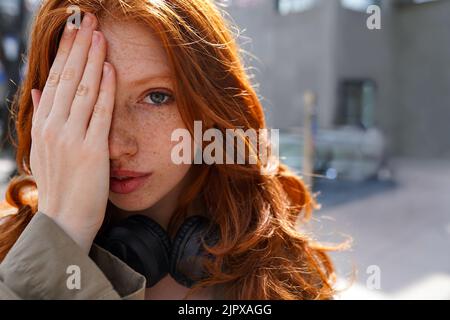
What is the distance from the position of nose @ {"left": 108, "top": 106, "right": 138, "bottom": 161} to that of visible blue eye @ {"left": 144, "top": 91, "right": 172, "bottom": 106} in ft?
0.22

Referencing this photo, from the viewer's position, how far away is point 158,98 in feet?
2.80

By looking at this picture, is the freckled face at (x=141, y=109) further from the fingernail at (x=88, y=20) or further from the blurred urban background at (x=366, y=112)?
the blurred urban background at (x=366, y=112)

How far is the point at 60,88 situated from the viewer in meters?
0.73

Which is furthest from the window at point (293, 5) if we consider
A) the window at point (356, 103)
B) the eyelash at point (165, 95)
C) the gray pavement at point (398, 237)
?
the eyelash at point (165, 95)

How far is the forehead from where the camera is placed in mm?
795

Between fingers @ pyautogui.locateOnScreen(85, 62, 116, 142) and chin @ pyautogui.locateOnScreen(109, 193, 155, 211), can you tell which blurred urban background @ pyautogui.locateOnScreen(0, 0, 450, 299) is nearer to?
chin @ pyautogui.locateOnScreen(109, 193, 155, 211)

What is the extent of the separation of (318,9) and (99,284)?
10165 millimetres

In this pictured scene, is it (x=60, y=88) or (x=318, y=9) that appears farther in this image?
(x=318, y=9)

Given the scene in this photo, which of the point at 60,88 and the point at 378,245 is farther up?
the point at 60,88

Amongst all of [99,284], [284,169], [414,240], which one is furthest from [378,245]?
[99,284]

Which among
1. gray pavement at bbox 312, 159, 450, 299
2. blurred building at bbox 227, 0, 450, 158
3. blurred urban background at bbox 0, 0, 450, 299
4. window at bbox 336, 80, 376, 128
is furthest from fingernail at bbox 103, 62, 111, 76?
window at bbox 336, 80, 376, 128

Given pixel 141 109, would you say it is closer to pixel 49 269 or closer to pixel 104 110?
pixel 104 110

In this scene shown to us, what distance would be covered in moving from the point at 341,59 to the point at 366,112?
155 cm
